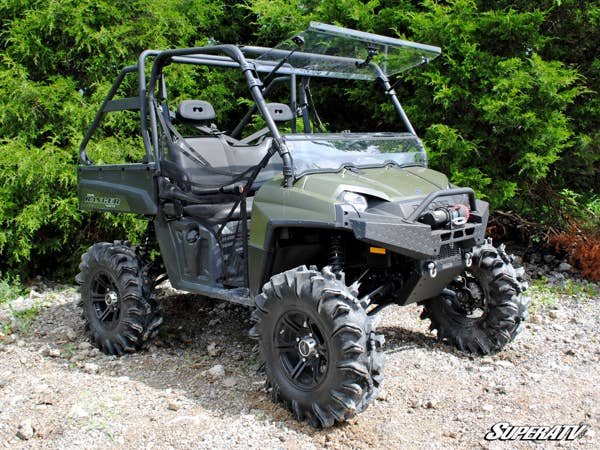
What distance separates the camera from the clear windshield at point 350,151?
158 inches

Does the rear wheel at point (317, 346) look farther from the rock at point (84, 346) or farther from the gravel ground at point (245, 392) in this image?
the rock at point (84, 346)

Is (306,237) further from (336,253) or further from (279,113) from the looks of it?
(279,113)

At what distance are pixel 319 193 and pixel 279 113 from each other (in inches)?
61.2

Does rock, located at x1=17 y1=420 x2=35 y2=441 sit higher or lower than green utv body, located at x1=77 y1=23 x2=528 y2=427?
lower

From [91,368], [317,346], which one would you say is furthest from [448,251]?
[91,368]

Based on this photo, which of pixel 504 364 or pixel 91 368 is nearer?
pixel 504 364

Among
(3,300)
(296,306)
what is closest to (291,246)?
(296,306)

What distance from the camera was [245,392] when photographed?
3.99 m

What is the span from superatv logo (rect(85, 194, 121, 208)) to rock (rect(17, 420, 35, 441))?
1891 mm

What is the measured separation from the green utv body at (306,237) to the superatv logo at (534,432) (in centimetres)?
66

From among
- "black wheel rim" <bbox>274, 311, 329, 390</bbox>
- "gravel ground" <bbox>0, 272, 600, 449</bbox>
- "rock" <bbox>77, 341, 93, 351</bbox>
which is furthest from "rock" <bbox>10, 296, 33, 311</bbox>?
"black wheel rim" <bbox>274, 311, 329, 390</bbox>

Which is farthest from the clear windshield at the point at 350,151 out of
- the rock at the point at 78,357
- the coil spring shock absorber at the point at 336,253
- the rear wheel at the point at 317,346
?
the rock at the point at 78,357

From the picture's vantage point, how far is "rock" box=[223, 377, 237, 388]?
4.11m

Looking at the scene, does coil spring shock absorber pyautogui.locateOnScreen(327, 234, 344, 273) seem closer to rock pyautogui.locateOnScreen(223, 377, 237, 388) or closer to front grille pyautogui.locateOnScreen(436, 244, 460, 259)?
front grille pyautogui.locateOnScreen(436, 244, 460, 259)
